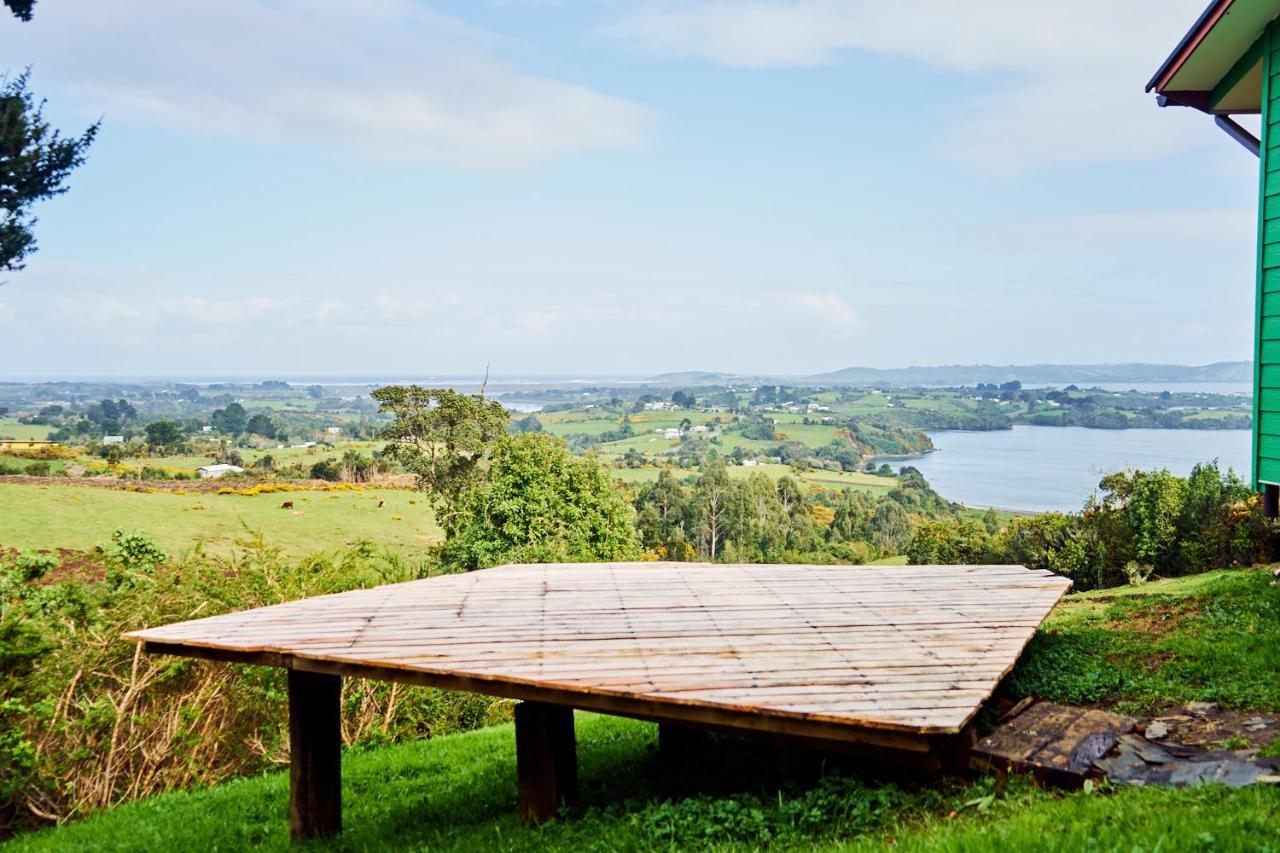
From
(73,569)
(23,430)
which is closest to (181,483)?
(73,569)

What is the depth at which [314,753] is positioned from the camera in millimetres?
4977

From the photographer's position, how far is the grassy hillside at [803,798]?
3338 millimetres

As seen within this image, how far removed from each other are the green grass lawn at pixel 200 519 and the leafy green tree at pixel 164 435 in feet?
68.8

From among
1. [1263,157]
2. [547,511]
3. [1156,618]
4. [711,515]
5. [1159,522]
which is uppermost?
[1263,157]

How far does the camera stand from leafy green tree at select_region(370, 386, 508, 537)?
33469 mm

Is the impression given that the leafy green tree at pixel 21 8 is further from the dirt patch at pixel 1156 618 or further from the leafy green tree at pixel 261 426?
Answer: the leafy green tree at pixel 261 426

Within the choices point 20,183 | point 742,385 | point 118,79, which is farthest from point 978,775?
point 742,385

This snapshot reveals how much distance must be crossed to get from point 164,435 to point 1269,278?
2230 inches

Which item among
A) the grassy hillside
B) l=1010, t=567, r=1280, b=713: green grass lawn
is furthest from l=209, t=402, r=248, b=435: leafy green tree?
l=1010, t=567, r=1280, b=713: green grass lawn

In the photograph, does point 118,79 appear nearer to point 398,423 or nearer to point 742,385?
point 398,423

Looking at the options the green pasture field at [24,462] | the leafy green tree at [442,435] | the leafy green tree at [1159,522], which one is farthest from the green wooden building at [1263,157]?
the green pasture field at [24,462]

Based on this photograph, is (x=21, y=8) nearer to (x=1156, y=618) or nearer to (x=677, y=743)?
(x=677, y=743)

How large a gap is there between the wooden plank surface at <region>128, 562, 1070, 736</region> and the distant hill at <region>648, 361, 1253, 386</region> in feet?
202

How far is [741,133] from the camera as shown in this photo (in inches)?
2638
